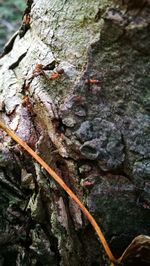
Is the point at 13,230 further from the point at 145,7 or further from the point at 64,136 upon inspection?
the point at 145,7

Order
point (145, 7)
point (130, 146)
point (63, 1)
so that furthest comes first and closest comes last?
point (63, 1) < point (130, 146) < point (145, 7)

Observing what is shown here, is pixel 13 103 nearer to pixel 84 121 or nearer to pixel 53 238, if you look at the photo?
pixel 84 121

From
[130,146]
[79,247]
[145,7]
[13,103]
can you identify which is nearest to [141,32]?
[145,7]

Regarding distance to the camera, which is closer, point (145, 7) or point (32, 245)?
point (145, 7)

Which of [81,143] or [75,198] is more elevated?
[81,143]

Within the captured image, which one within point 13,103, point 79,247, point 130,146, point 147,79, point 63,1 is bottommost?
point 79,247

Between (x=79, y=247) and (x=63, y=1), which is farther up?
(x=63, y=1)

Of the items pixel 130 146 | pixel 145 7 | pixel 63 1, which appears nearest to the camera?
pixel 145 7

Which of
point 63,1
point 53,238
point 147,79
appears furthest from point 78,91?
point 53,238
